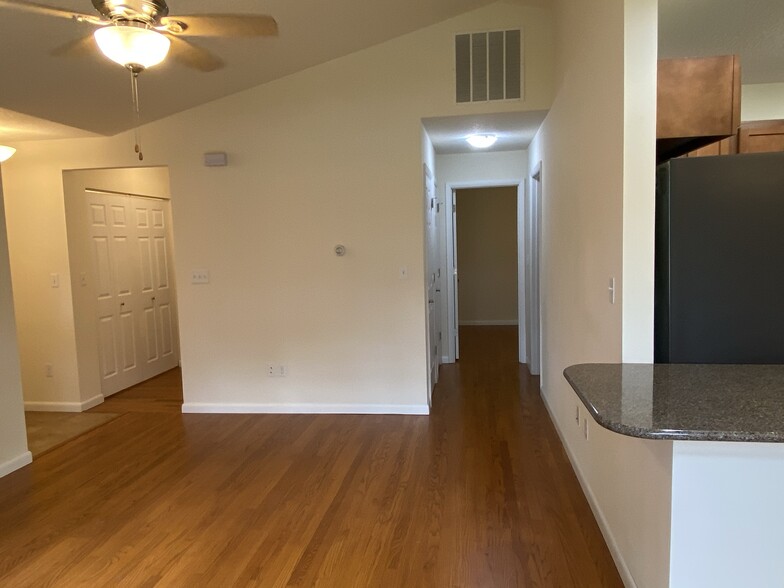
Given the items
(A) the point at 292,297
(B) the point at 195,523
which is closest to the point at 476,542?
(B) the point at 195,523

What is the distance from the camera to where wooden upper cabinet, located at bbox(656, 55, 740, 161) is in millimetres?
2213

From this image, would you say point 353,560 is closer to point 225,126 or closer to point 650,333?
point 650,333

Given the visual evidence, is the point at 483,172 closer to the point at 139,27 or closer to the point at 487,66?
the point at 487,66

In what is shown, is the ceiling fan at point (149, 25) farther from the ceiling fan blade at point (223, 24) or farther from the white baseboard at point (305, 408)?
the white baseboard at point (305, 408)

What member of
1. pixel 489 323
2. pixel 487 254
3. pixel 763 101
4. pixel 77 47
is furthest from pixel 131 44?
pixel 489 323

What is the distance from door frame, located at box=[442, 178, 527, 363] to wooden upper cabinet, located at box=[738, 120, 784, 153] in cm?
331

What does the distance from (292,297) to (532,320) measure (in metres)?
2.64

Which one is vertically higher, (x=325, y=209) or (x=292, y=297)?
(x=325, y=209)

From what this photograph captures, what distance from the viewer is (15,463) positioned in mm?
3457

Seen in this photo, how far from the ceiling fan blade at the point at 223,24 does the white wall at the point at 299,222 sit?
6.17 feet

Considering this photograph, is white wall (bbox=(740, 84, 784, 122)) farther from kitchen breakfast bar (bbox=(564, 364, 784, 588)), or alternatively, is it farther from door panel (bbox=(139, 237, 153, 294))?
door panel (bbox=(139, 237, 153, 294))

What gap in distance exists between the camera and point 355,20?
3510 mm

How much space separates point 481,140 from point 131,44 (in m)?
3.45

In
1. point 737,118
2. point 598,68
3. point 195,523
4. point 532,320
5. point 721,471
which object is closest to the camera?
point 721,471
